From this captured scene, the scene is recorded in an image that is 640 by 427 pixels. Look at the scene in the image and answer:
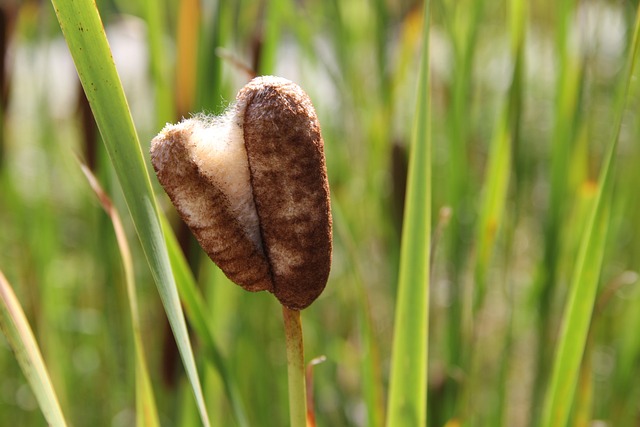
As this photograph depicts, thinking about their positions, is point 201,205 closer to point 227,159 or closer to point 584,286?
point 227,159

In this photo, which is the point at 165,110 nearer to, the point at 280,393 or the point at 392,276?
the point at 392,276

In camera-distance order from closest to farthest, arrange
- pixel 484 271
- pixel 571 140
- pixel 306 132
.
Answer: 1. pixel 306 132
2. pixel 484 271
3. pixel 571 140

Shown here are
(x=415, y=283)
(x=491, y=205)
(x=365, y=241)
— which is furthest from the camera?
(x=365, y=241)

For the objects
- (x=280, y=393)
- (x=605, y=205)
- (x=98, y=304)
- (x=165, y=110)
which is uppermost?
(x=165, y=110)

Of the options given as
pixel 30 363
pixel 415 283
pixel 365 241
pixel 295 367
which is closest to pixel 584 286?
pixel 415 283

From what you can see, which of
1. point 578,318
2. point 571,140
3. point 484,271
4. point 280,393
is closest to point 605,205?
point 578,318

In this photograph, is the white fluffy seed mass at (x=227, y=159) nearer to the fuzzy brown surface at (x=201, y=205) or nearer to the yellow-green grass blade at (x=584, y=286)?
the fuzzy brown surface at (x=201, y=205)

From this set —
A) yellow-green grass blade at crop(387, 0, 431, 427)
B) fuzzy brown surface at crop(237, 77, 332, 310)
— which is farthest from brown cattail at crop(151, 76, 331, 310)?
yellow-green grass blade at crop(387, 0, 431, 427)
